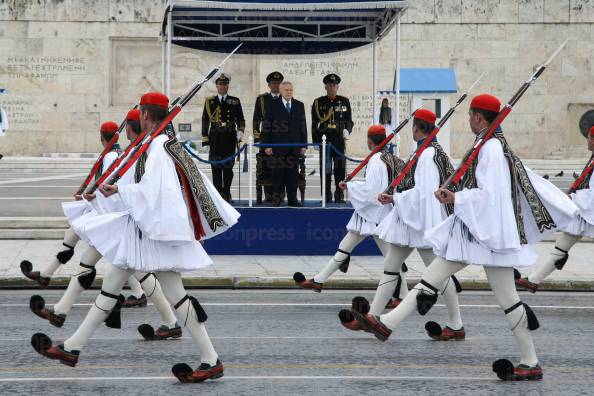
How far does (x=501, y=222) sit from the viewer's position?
765cm

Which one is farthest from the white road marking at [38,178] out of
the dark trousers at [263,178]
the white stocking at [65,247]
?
the white stocking at [65,247]

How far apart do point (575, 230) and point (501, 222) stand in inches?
205

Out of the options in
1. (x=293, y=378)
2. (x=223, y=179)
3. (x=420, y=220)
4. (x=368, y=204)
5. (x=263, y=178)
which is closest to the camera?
(x=293, y=378)

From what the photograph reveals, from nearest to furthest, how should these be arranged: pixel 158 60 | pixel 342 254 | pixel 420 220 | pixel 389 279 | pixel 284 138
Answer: pixel 389 279 → pixel 420 220 → pixel 342 254 → pixel 284 138 → pixel 158 60

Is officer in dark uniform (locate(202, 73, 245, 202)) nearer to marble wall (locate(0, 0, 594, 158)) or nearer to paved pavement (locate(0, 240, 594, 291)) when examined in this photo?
paved pavement (locate(0, 240, 594, 291))

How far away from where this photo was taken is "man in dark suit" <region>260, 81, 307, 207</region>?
16234 millimetres

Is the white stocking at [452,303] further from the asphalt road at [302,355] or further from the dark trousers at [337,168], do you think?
the dark trousers at [337,168]

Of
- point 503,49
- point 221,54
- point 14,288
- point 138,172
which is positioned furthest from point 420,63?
point 138,172

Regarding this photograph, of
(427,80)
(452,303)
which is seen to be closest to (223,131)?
(452,303)

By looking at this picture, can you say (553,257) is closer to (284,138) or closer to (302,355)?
(302,355)

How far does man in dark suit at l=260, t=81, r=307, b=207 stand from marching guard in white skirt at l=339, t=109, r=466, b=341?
612 centimetres

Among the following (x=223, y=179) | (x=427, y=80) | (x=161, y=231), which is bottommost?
(x=223, y=179)

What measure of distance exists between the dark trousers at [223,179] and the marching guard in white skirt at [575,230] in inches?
211

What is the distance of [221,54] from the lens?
1889cm
